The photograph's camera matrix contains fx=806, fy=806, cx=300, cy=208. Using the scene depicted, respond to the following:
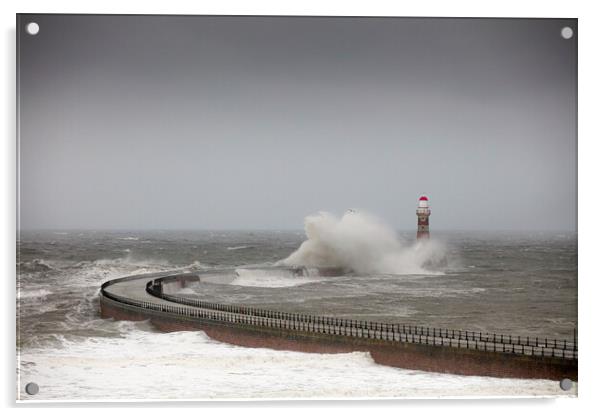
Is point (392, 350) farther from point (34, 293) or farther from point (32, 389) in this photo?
point (34, 293)

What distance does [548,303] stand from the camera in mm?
11812

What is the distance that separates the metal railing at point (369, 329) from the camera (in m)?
12.2

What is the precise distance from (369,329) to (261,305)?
2.02 meters

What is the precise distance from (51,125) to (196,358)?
4157 mm

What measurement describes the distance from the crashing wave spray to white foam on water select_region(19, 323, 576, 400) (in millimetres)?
2200

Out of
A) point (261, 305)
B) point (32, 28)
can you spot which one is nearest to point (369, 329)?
point (261, 305)

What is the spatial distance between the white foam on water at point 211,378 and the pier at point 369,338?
9.2 inches

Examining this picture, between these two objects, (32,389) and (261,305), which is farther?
(261,305)

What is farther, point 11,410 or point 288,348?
point 288,348

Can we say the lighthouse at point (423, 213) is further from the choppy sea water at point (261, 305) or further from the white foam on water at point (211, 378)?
the white foam on water at point (211, 378)

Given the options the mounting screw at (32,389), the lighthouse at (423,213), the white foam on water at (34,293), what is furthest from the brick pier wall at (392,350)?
the mounting screw at (32,389)

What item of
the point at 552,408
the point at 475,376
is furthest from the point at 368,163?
the point at 552,408

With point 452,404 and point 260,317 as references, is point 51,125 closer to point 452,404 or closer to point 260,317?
point 260,317

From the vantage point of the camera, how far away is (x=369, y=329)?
1361cm
